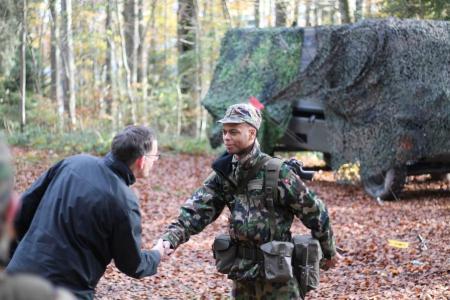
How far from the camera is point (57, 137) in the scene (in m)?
22.5

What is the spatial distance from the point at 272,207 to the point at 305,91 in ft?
38.0

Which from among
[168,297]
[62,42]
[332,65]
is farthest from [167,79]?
[168,297]

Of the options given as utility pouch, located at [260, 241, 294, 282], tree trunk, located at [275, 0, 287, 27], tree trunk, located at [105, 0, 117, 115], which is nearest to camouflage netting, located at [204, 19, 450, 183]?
tree trunk, located at [275, 0, 287, 27]

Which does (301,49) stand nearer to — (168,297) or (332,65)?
(332,65)

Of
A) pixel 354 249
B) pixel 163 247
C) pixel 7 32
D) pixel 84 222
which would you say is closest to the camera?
pixel 84 222

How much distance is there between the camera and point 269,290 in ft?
15.1

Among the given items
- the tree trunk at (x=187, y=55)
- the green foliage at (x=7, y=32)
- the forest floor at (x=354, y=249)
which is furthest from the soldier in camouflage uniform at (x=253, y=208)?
the tree trunk at (x=187, y=55)

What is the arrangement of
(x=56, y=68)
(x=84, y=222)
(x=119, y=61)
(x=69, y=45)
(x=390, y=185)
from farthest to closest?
1. (x=56, y=68)
2. (x=119, y=61)
3. (x=69, y=45)
4. (x=390, y=185)
5. (x=84, y=222)

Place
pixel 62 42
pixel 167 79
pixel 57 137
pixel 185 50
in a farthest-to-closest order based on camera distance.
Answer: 1. pixel 167 79
2. pixel 185 50
3. pixel 62 42
4. pixel 57 137

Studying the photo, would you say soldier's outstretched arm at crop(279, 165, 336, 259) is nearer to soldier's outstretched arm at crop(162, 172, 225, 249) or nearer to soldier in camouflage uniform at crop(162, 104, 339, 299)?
soldier in camouflage uniform at crop(162, 104, 339, 299)

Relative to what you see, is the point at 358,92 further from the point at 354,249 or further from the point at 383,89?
the point at 354,249

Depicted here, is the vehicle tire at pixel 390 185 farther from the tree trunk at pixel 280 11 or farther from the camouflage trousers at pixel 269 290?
the camouflage trousers at pixel 269 290

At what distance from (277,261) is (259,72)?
13.0 meters

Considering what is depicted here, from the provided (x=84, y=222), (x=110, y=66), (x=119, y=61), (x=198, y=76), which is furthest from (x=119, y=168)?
(x=119, y=61)
